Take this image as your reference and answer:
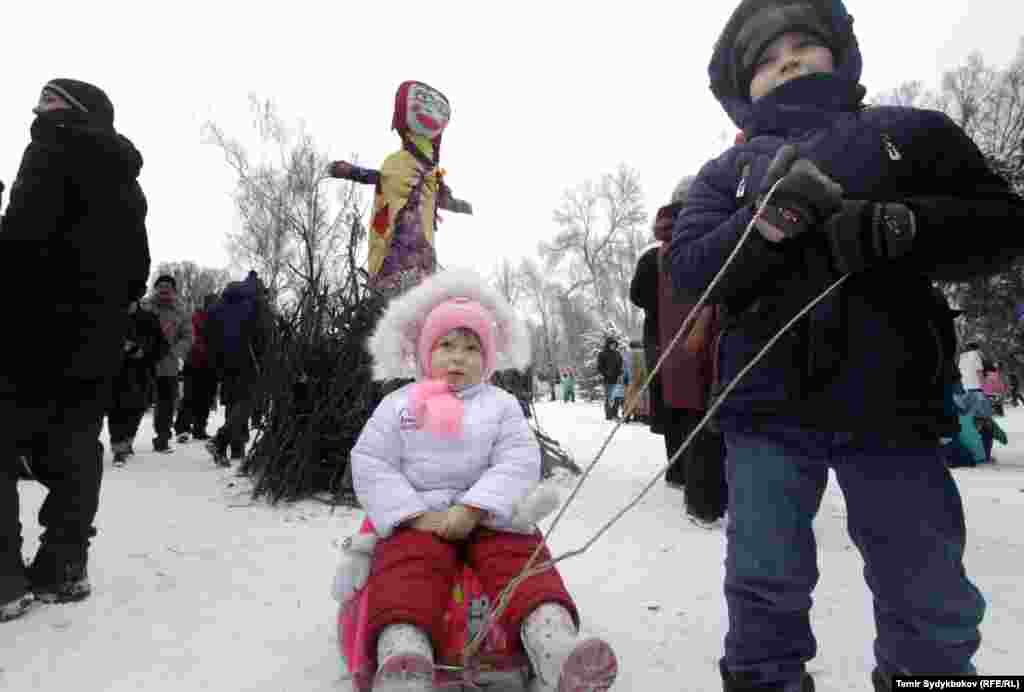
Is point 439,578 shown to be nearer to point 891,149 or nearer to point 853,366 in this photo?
point 853,366

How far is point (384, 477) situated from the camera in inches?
68.1

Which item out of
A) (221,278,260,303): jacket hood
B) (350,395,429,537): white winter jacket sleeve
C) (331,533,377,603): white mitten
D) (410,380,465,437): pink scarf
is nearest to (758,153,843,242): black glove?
(410,380,465,437): pink scarf

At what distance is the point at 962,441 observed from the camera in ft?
19.6

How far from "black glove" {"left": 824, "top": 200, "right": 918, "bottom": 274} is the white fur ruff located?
1.16 meters

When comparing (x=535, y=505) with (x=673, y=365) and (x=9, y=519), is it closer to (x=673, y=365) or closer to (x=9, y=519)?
(x=9, y=519)

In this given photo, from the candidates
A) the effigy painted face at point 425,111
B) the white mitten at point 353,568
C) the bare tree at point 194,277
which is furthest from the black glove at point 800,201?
the bare tree at point 194,277

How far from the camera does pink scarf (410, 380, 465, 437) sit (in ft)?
5.96

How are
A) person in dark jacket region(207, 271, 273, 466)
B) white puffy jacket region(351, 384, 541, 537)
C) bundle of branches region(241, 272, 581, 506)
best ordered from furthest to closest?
person in dark jacket region(207, 271, 273, 466) → bundle of branches region(241, 272, 581, 506) → white puffy jacket region(351, 384, 541, 537)

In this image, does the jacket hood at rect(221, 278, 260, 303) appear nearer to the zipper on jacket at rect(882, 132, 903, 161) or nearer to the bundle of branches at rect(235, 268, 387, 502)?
the bundle of branches at rect(235, 268, 387, 502)

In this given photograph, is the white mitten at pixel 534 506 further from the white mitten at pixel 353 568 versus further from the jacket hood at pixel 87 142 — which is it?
the jacket hood at pixel 87 142

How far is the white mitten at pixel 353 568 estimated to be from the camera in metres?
1.56

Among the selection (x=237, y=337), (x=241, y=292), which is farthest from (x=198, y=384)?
(x=241, y=292)

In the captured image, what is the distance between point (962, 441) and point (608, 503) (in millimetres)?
4247

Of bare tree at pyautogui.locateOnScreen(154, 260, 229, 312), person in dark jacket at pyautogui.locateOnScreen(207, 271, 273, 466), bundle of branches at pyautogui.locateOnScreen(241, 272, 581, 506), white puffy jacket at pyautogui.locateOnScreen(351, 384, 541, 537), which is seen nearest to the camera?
white puffy jacket at pyautogui.locateOnScreen(351, 384, 541, 537)
